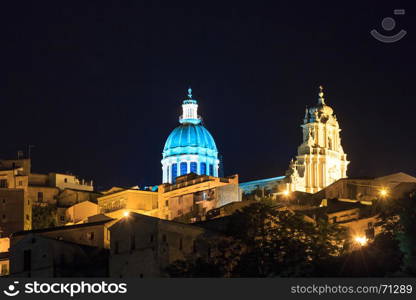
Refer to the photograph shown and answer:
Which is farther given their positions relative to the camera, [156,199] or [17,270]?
[156,199]

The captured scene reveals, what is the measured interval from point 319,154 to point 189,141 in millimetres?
16201

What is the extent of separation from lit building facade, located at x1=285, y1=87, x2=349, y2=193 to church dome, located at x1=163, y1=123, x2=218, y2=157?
39.1ft

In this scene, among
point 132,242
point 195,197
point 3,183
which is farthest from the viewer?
point 3,183

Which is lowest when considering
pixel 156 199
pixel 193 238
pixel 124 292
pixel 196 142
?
pixel 124 292

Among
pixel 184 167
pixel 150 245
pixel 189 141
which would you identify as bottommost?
pixel 150 245

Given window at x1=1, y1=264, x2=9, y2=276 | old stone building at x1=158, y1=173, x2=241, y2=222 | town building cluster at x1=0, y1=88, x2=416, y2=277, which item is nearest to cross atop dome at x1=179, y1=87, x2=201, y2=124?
town building cluster at x1=0, y1=88, x2=416, y2=277

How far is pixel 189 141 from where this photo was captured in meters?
167

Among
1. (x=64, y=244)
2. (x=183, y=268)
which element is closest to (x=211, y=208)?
(x=64, y=244)

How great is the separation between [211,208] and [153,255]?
3455 cm

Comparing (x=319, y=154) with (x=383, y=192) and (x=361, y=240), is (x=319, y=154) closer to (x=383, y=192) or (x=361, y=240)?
(x=383, y=192)

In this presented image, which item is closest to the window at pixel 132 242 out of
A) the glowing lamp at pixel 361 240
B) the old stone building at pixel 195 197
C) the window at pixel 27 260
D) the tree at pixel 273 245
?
the tree at pixel 273 245

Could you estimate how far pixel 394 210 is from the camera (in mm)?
90375

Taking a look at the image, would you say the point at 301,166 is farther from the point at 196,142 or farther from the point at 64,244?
the point at 64,244

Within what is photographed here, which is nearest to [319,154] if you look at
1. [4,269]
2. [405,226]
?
[4,269]
